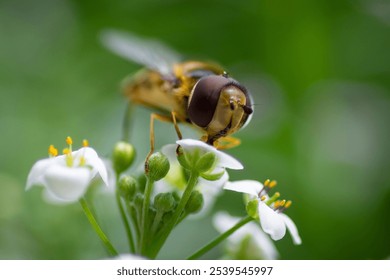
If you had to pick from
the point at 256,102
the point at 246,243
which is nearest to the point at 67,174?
the point at 246,243

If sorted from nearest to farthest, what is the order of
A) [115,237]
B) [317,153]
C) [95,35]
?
[115,237], [317,153], [95,35]

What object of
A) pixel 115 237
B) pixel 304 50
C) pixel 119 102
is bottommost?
pixel 115 237

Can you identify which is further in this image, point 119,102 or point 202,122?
point 119,102

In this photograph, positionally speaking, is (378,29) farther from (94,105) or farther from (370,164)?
(94,105)

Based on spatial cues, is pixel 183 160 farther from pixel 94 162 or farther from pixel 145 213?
pixel 94 162

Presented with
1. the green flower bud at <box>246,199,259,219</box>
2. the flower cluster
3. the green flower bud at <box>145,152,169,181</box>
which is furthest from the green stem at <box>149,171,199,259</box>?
the green flower bud at <box>246,199,259,219</box>

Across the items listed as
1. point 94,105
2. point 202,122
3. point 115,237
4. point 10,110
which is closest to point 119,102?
point 94,105
